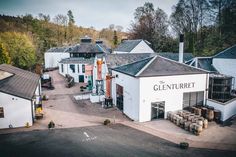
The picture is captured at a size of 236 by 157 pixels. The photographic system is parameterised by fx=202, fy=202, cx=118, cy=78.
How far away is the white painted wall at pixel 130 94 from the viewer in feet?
68.5

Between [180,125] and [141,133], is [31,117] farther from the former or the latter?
[180,125]

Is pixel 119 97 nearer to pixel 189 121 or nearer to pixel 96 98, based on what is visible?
pixel 96 98

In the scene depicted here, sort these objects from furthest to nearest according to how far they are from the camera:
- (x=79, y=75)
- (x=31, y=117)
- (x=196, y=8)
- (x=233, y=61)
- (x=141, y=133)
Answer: (x=196, y=8) → (x=79, y=75) → (x=233, y=61) → (x=31, y=117) → (x=141, y=133)

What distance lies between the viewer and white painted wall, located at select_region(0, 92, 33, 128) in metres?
19.4

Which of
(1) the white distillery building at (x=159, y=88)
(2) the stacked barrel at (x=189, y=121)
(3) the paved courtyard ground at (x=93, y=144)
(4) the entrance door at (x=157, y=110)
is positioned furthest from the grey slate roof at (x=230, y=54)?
(3) the paved courtyard ground at (x=93, y=144)

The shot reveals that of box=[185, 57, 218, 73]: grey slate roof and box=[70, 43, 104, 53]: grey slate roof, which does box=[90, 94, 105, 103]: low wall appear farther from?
box=[70, 43, 104, 53]: grey slate roof

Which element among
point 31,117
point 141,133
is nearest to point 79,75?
point 31,117

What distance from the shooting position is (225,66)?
94.7ft

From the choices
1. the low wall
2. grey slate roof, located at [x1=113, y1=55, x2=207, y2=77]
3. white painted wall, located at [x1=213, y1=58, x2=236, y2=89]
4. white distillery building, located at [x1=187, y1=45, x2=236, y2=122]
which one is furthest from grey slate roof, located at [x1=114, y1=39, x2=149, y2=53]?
grey slate roof, located at [x1=113, y1=55, x2=207, y2=77]

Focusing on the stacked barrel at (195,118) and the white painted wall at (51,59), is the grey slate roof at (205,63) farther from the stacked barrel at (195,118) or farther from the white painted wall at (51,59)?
the white painted wall at (51,59)

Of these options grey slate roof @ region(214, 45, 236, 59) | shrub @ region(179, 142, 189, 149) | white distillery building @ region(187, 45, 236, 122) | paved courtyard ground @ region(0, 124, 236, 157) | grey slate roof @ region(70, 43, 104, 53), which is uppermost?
grey slate roof @ region(70, 43, 104, 53)

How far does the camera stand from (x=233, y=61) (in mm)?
28062

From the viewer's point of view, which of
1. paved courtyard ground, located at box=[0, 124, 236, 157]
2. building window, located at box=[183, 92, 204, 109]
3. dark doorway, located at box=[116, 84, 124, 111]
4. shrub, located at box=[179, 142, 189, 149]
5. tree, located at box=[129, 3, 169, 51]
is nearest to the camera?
paved courtyard ground, located at box=[0, 124, 236, 157]

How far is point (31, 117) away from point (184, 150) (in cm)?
1466
